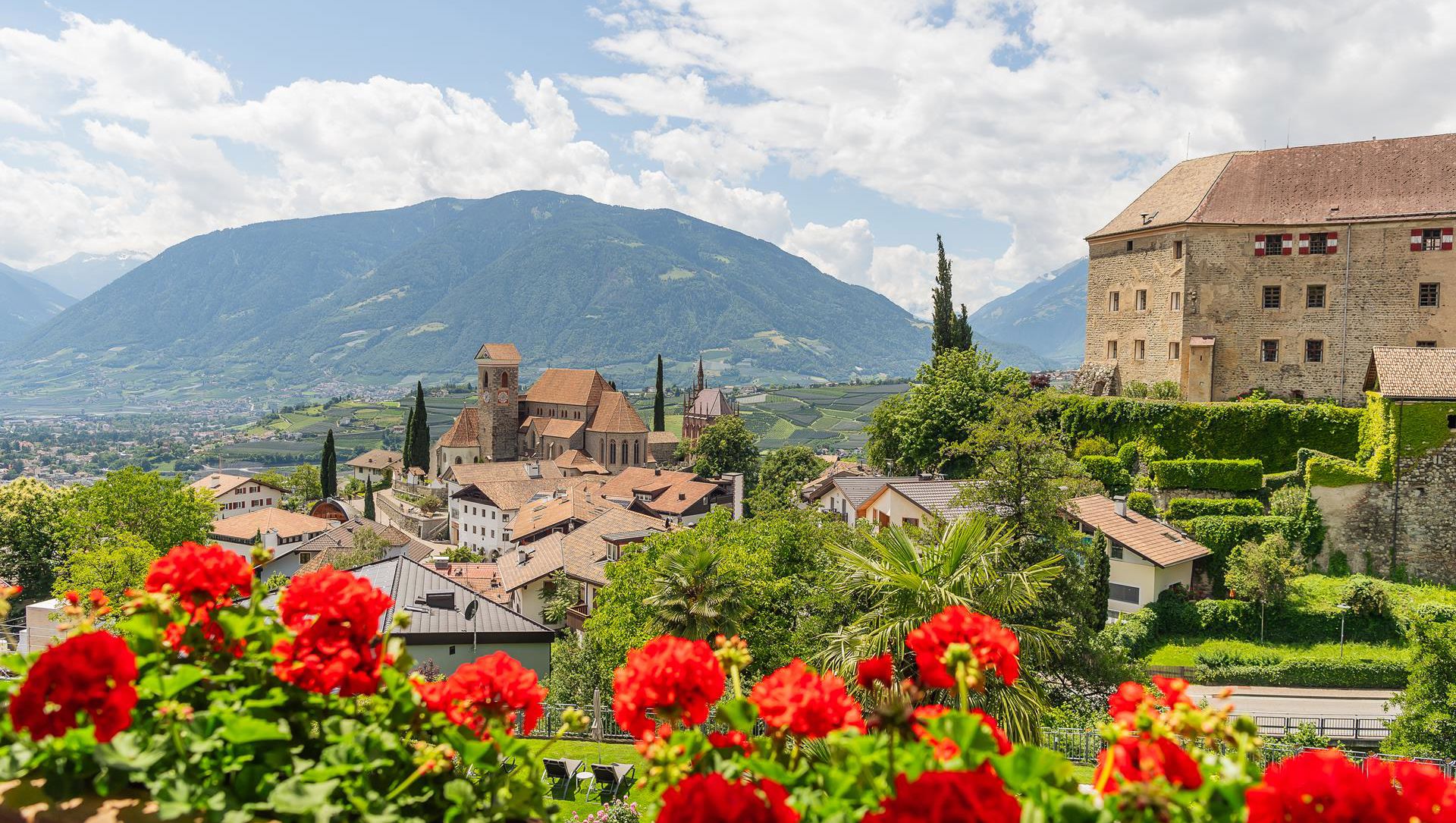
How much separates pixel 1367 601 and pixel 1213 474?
613 centimetres

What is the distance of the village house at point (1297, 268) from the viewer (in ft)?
111

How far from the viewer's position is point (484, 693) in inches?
131

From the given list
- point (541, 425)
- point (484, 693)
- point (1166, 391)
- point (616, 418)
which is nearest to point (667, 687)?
point (484, 693)

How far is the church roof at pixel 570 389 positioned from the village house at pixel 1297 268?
74.9 metres

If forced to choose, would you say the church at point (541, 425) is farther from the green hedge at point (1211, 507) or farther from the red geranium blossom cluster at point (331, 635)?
the red geranium blossom cluster at point (331, 635)

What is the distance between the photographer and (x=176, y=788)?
281 centimetres

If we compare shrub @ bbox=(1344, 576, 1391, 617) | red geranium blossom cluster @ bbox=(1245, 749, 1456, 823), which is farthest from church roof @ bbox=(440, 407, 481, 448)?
red geranium blossom cluster @ bbox=(1245, 749, 1456, 823)

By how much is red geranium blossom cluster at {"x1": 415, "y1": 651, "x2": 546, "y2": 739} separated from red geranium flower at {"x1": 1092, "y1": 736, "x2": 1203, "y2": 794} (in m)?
1.96

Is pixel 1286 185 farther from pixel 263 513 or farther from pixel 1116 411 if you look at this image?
pixel 263 513

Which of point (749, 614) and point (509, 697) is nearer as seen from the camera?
point (509, 697)

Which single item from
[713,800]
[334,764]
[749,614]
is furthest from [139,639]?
[749,614]

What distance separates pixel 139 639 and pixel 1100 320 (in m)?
43.0

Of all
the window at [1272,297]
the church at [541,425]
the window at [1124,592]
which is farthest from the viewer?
the church at [541,425]

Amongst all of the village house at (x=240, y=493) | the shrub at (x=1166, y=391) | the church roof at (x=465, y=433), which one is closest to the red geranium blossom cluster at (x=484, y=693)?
the shrub at (x=1166, y=391)
